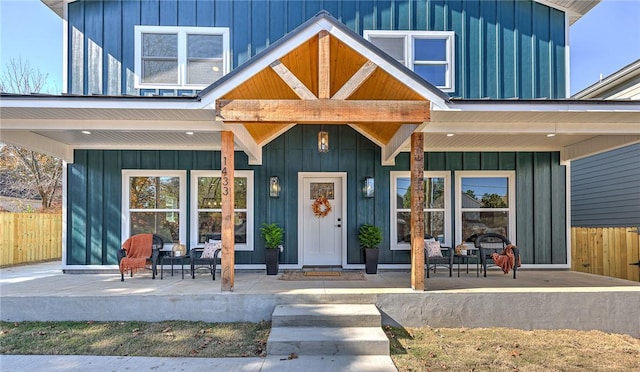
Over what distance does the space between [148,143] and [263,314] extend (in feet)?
14.4

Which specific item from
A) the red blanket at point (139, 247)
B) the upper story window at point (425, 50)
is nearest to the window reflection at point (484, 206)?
the upper story window at point (425, 50)

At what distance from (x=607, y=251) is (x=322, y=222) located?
6346 millimetres

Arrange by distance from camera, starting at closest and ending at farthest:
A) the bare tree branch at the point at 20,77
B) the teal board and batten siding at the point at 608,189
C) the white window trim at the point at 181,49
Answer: the white window trim at the point at 181,49, the teal board and batten siding at the point at 608,189, the bare tree branch at the point at 20,77

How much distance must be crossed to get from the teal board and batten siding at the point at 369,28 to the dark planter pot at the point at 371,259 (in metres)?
3.58

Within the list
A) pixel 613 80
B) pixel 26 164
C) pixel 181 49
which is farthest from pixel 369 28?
pixel 26 164

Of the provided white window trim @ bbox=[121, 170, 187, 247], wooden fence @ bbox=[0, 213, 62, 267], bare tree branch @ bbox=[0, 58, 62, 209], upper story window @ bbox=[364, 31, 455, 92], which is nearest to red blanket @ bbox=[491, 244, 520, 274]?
upper story window @ bbox=[364, 31, 455, 92]

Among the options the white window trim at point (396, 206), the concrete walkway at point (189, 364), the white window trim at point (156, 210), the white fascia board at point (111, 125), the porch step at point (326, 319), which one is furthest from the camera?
the white window trim at point (396, 206)

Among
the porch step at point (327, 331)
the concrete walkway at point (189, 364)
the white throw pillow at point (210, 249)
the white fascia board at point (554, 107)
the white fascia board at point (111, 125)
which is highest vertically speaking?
the white fascia board at point (554, 107)

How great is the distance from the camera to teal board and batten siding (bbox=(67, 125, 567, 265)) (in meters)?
7.77

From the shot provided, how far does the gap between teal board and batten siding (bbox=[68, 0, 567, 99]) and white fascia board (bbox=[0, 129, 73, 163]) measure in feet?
3.85

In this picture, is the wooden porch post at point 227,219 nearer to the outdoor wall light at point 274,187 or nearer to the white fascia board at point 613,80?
the outdoor wall light at point 274,187

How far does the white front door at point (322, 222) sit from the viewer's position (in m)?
8.03

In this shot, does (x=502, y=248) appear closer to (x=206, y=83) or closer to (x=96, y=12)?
(x=206, y=83)

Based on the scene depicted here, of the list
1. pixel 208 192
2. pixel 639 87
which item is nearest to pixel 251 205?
pixel 208 192
